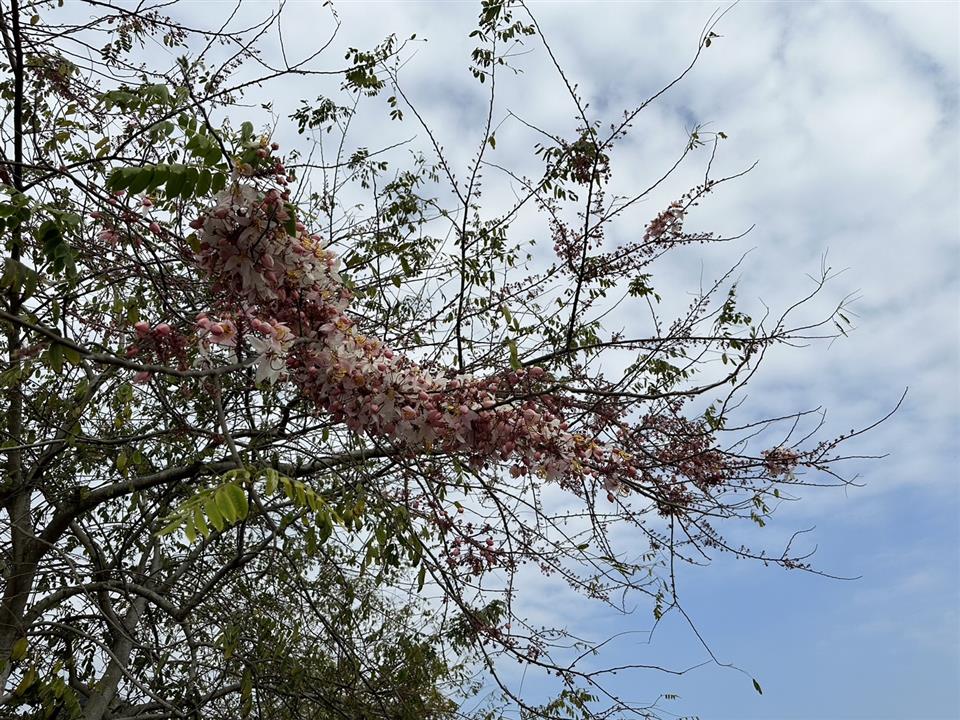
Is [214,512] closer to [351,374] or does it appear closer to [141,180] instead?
[351,374]

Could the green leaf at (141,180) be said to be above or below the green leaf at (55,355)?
above

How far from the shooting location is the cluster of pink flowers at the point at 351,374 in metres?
2.46

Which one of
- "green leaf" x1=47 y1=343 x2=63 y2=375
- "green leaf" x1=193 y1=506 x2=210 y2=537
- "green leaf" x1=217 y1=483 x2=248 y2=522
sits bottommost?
"green leaf" x1=193 y1=506 x2=210 y2=537

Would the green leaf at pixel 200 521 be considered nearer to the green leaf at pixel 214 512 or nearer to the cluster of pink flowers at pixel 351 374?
the green leaf at pixel 214 512

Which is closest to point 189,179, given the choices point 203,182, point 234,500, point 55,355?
point 203,182

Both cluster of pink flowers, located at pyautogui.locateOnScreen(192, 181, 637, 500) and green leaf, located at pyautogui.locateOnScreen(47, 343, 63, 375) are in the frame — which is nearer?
green leaf, located at pyautogui.locateOnScreen(47, 343, 63, 375)

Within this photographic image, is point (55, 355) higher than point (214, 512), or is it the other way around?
point (55, 355)

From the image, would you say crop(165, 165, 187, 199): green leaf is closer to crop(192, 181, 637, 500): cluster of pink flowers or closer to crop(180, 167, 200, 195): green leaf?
crop(180, 167, 200, 195): green leaf

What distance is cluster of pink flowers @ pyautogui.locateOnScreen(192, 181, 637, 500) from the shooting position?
2.46 metres

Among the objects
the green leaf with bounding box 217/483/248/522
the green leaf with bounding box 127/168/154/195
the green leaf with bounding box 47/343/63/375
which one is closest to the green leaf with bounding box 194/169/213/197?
the green leaf with bounding box 127/168/154/195

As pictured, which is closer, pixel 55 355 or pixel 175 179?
pixel 175 179

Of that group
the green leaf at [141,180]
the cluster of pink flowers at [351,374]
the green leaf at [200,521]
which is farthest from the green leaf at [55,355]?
the green leaf at [200,521]

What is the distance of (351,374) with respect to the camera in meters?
2.55

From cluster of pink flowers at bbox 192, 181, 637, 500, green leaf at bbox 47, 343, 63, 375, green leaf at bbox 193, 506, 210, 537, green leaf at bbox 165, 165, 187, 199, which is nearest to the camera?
green leaf at bbox 193, 506, 210, 537
